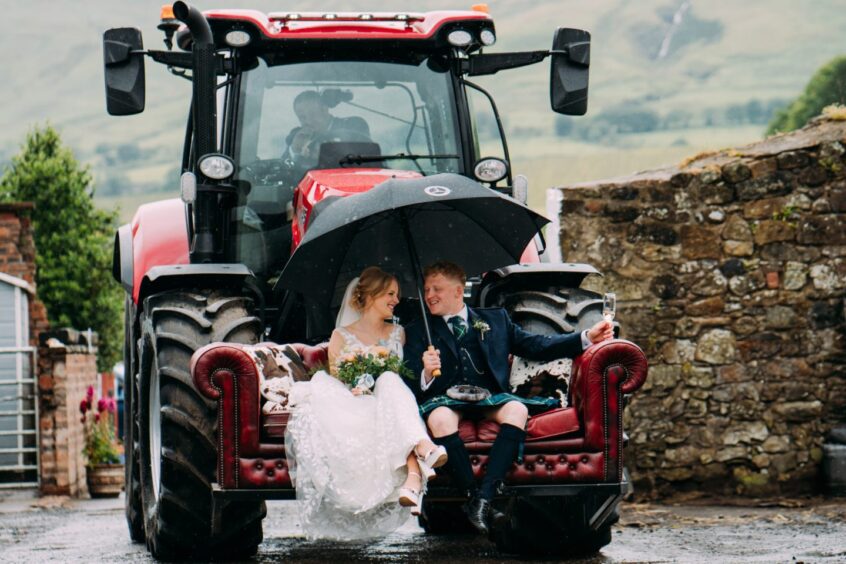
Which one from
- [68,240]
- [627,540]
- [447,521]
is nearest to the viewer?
[627,540]

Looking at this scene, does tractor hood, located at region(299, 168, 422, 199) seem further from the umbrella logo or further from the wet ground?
the wet ground

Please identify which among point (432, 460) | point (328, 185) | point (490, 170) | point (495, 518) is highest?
point (490, 170)

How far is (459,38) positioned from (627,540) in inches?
119

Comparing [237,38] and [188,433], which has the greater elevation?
[237,38]

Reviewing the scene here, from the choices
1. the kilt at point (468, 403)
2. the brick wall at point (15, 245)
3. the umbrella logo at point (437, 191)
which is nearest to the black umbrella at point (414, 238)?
the umbrella logo at point (437, 191)

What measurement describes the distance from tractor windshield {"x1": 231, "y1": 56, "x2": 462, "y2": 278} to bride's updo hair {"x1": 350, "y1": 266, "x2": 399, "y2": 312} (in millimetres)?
1105

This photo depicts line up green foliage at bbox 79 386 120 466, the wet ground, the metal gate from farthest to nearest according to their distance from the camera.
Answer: green foliage at bbox 79 386 120 466
the metal gate
the wet ground

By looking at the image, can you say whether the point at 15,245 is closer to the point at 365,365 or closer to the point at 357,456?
the point at 365,365

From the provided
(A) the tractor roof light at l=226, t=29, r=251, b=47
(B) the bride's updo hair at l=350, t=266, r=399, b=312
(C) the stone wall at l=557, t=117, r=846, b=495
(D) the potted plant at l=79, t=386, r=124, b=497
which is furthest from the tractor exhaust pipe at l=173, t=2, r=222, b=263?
(D) the potted plant at l=79, t=386, r=124, b=497

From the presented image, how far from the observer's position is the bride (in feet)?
21.6

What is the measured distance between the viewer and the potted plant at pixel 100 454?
16969mm

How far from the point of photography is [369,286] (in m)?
7.27

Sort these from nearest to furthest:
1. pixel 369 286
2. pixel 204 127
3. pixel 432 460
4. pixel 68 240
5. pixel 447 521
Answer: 1. pixel 432 460
2. pixel 369 286
3. pixel 204 127
4. pixel 447 521
5. pixel 68 240

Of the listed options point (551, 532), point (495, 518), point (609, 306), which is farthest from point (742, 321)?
point (495, 518)
